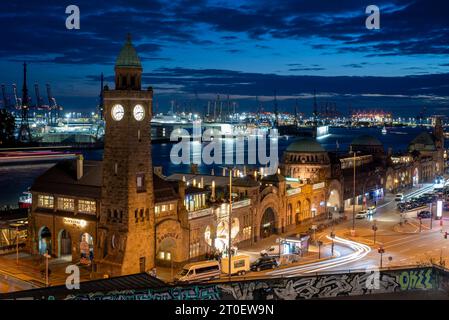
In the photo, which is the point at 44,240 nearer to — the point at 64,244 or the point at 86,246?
the point at 64,244

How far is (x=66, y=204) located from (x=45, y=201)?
2878mm

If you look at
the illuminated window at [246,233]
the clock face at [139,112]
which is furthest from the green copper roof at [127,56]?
the illuminated window at [246,233]

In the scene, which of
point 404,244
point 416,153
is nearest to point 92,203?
point 404,244

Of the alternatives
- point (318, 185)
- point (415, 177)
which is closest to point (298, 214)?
point (318, 185)

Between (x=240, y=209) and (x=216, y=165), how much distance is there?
132m

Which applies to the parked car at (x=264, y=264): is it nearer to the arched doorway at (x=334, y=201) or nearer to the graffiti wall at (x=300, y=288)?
the graffiti wall at (x=300, y=288)

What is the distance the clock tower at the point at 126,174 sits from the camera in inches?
1973

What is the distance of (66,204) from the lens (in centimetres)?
5581

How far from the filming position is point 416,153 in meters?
134

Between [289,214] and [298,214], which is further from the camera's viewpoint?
[298,214]

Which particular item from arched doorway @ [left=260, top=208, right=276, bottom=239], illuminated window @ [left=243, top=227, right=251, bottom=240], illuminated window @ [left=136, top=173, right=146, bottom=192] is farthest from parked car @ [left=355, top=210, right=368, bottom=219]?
illuminated window @ [left=136, top=173, right=146, bottom=192]

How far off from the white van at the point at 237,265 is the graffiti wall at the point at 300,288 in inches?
451

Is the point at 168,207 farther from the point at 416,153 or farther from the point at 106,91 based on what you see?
the point at 416,153

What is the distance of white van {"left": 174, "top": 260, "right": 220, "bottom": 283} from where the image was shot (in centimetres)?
4925
